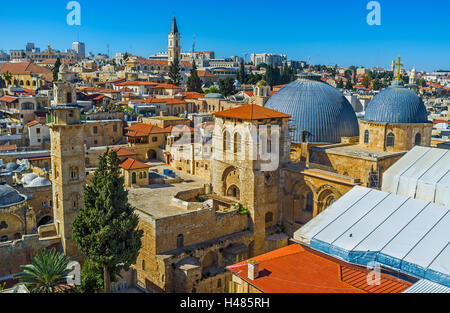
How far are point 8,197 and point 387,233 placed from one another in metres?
21.7

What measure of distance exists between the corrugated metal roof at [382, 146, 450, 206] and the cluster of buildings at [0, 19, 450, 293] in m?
0.06

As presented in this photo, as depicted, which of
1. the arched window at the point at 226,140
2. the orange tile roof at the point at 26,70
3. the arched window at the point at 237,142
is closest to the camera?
the arched window at the point at 237,142

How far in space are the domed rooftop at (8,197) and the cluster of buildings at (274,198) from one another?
0.09m

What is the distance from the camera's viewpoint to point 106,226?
18469 millimetres

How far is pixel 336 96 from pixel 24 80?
207 feet

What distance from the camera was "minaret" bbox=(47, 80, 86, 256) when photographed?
883 inches

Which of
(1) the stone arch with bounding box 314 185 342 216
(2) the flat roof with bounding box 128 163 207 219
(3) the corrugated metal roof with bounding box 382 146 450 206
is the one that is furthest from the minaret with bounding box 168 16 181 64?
(3) the corrugated metal roof with bounding box 382 146 450 206

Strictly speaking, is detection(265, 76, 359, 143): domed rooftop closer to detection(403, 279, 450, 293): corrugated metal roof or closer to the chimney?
the chimney

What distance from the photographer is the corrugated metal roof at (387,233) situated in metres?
14.6

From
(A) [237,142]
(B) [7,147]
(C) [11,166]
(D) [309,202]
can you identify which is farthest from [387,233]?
(B) [7,147]

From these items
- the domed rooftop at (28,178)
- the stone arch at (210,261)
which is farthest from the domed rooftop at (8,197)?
the stone arch at (210,261)

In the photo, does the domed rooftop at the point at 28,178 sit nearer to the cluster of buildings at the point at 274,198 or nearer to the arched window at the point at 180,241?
the cluster of buildings at the point at 274,198

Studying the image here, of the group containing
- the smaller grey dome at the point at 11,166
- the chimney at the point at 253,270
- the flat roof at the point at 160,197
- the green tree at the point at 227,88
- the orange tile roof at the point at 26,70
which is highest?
the orange tile roof at the point at 26,70
